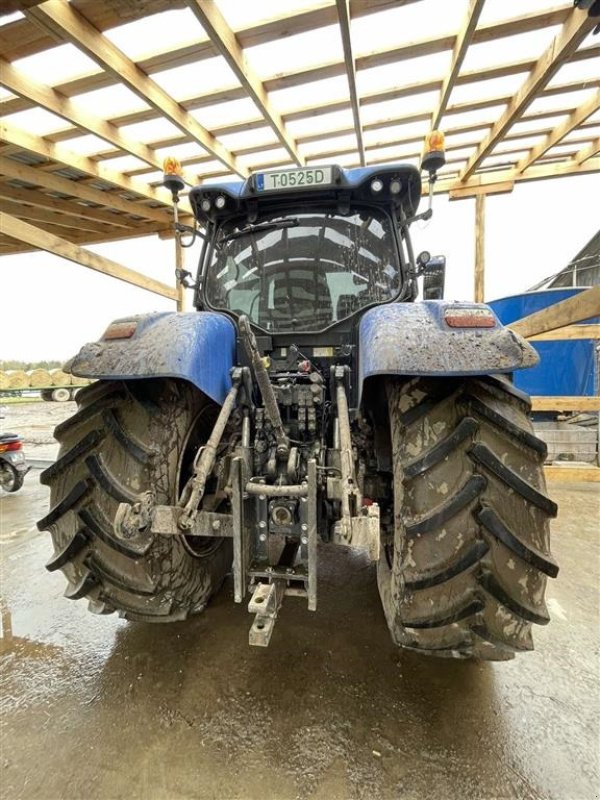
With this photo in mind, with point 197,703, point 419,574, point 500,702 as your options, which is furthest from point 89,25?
point 500,702

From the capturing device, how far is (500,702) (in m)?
1.51

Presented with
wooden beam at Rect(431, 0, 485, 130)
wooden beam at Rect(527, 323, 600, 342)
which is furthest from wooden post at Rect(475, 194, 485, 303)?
wooden beam at Rect(431, 0, 485, 130)

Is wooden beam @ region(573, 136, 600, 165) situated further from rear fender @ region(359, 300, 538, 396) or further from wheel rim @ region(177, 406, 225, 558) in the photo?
wheel rim @ region(177, 406, 225, 558)

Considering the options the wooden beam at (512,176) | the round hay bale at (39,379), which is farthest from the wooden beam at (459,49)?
the round hay bale at (39,379)

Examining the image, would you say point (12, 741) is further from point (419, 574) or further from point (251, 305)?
point (251, 305)

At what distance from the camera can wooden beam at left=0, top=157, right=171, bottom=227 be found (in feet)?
12.6

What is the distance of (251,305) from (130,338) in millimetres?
781

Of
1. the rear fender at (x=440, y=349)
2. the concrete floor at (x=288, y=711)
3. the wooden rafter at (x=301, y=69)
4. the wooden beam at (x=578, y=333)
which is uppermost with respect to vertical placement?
the wooden rafter at (x=301, y=69)

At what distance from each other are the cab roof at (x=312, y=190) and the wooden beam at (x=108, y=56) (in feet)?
3.83

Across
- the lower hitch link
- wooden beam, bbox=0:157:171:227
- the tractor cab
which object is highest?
wooden beam, bbox=0:157:171:227

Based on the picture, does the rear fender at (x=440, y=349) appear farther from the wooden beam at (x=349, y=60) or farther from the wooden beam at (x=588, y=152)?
the wooden beam at (x=588, y=152)

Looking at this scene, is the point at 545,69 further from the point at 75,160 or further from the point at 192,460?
the point at 75,160

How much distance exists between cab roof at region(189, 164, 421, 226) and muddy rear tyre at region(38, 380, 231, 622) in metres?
1.16

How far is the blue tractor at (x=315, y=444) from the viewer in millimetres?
1271
